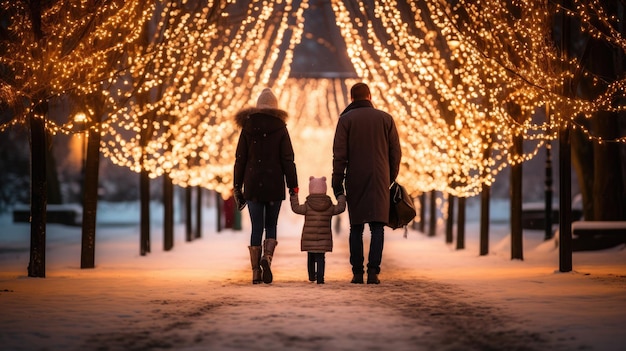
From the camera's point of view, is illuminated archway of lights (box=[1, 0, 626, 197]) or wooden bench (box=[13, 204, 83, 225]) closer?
illuminated archway of lights (box=[1, 0, 626, 197])

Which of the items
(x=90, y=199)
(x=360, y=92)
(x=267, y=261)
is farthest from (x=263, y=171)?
(x=90, y=199)

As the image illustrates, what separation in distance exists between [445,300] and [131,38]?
7045 millimetres

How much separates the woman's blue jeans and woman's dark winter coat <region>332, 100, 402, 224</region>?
2.75 feet

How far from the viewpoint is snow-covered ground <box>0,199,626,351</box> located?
26.4 feet

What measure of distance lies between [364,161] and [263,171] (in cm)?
117

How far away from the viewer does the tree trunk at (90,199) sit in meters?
17.6

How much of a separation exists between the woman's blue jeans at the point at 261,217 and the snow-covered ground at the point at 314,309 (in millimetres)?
587

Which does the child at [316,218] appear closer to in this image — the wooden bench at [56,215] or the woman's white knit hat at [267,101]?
the woman's white knit hat at [267,101]

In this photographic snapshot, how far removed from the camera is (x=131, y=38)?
1600 centimetres

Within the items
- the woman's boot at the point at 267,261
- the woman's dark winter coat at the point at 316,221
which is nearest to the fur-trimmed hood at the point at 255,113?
the woman's dark winter coat at the point at 316,221

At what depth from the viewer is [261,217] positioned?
42.1 feet

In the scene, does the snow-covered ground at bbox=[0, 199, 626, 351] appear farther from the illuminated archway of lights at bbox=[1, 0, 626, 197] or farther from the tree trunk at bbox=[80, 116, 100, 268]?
the illuminated archway of lights at bbox=[1, 0, 626, 197]

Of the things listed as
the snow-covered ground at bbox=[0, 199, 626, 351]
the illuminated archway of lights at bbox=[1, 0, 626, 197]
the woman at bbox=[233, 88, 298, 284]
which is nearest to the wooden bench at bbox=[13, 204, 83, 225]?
the illuminated archway of lights at bbox=[1, 0, 626, 197]

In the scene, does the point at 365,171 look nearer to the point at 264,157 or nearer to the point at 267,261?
the point at 264,157
